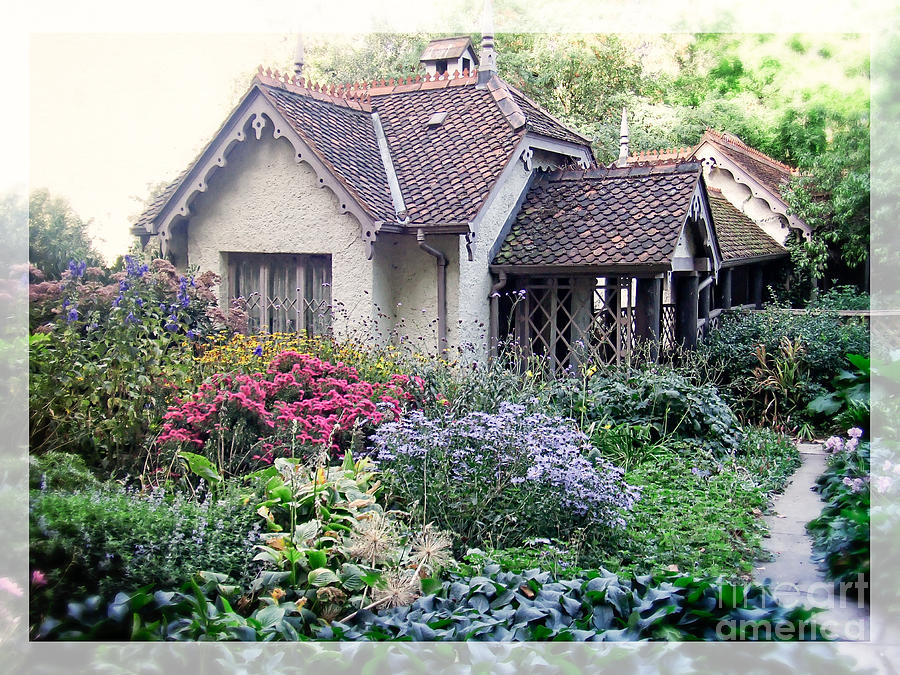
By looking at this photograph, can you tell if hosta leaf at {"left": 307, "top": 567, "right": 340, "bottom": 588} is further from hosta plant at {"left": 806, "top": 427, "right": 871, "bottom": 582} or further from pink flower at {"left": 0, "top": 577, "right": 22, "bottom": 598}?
hosta plant at {"left": 806, "top": 427, "right": 871, "bottom": 582}

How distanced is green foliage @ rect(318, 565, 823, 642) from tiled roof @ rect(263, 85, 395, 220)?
6695 mm

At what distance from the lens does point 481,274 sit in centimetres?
1117

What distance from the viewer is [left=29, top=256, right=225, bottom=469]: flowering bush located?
630cm

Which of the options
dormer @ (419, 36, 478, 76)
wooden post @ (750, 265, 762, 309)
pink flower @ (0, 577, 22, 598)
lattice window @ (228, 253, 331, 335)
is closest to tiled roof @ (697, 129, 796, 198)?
wooden post @ (750, 265, 762, 309)

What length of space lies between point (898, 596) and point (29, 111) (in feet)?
19.4

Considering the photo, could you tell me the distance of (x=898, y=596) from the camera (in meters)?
4.22

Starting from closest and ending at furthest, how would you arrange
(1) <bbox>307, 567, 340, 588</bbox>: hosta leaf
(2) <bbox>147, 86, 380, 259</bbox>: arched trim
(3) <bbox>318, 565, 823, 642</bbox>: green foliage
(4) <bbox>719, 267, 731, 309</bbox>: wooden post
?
(3) <bbox>318, 565, 823, 642</bbox>: green foliage < (1) <bbox>307, 567, 340, 588</bbox>: hosta leaf < (2) <bbox>147, 86, 380, 259</bbox>: arched trim < (4) <bbox>719, 267, 731, 309</bbox>: wooden post

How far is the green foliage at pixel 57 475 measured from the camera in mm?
4523

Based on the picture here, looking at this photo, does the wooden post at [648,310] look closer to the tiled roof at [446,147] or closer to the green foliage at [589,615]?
the tiled roof at [446,147]

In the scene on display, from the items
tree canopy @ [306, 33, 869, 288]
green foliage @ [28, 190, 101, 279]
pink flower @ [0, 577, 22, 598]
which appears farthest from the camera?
tree canopy @ [306, 33, 869, 288]

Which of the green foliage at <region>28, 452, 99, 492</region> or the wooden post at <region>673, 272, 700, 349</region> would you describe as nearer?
the green foliage at <region>28, 452, 99, 492</region>

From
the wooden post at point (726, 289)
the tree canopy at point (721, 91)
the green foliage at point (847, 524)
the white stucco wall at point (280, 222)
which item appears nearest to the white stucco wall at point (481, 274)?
the white stucco wall at point (280, 222)

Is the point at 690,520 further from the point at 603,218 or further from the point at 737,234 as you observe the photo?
the point at 737,234

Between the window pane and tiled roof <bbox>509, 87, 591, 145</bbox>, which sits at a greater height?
tiled roof <bbox>509, 87, 591, 145</bbox>
